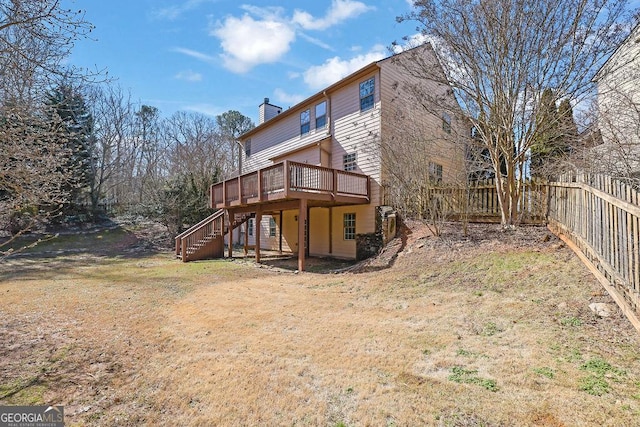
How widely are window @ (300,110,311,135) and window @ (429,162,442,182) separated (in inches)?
246

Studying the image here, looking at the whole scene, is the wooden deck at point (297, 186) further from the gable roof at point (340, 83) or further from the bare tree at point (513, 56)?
the bare tree at point (513, 56)

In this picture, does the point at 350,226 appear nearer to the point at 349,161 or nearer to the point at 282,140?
the point at 349,161

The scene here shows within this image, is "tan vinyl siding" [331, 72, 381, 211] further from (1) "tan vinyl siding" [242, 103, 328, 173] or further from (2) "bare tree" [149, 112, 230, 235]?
(2) "bare tree" [149, 112, 230, 235]

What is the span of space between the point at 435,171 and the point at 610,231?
7863mm

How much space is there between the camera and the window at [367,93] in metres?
12.8

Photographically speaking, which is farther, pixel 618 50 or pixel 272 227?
pixel 272 227

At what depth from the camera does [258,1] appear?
33.4 ft

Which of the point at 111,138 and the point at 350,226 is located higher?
the point at 111,138

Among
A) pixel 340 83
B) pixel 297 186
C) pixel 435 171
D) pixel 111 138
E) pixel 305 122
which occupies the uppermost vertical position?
pixel 111 138

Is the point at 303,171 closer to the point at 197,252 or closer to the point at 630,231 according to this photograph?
the point at 197,252

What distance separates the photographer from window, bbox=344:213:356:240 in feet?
44.8

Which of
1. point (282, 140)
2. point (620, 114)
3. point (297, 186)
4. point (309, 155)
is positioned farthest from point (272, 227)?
point (620, 114)

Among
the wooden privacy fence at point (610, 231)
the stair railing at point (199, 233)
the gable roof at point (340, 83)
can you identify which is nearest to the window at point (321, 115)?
the gable roof at point (340, 83)

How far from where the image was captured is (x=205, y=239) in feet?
49.0
